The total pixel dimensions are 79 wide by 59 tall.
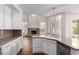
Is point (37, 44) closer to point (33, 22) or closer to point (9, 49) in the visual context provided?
point (9, 49)

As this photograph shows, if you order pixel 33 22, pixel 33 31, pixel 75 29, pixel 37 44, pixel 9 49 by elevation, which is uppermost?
pixel 33 22

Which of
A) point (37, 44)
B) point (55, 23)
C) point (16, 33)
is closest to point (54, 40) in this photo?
point (37, 44)

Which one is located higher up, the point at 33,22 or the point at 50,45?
the point at 33,22

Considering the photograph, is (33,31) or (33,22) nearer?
(33,22)

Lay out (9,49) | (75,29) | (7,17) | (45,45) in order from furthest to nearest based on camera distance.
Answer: (75,29), (45,45), (7,17), (9,49)

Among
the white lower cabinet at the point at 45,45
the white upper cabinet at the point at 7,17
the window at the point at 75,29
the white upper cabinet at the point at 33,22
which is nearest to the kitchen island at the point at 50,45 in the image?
the white lower cabinet at the point at 45,45

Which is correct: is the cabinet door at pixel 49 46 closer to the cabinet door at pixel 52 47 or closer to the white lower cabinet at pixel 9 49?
the cabinet door at pixel 52 47

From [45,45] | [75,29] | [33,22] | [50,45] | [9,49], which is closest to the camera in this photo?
[9,49]

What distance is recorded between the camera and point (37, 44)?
16.4ft

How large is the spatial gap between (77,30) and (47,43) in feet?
17.7

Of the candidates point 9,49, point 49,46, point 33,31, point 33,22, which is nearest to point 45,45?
point 49,46

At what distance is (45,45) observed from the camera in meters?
4.54

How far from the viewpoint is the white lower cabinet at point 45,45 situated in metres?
3.97

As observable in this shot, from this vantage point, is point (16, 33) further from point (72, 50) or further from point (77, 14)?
point (77, 14)
